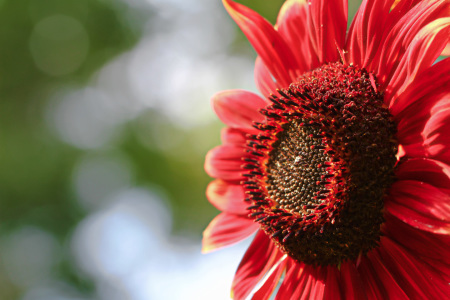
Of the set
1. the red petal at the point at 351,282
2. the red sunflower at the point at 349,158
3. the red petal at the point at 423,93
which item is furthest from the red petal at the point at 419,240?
the red petal at the point at 423,93

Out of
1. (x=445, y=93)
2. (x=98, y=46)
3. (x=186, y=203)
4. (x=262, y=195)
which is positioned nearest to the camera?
(x=445, y=93)

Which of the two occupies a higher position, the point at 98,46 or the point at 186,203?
the point at 98,46

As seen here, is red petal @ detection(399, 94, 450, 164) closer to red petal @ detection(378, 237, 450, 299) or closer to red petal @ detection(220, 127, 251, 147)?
red petal @ detection(378, 237, 450, 299)

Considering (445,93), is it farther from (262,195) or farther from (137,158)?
(137,158)

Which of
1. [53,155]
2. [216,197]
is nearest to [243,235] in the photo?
[216,197]

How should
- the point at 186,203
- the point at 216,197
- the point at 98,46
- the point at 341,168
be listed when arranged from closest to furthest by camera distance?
the point at 341,168, the point at 216,197, the point at 186,203, the point at 98,46

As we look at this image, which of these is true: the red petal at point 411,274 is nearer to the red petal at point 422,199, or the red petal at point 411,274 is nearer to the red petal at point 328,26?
the red petal at point 422,199

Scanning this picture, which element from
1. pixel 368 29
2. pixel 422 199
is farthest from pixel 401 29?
pixel 422 199
